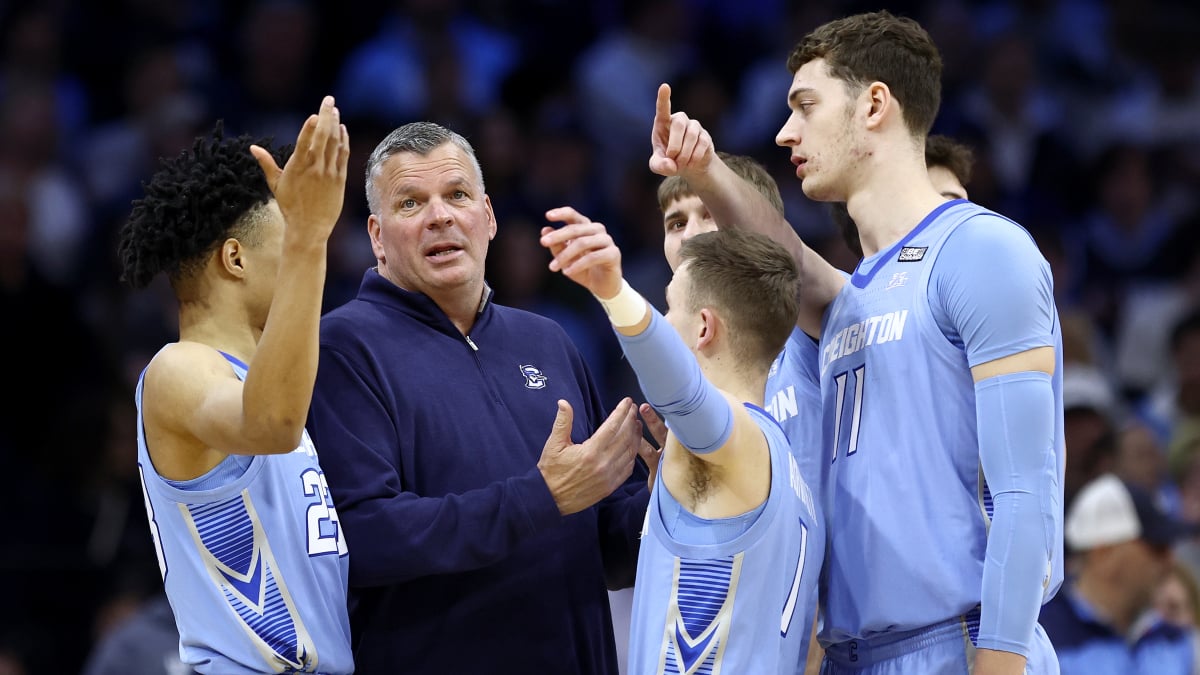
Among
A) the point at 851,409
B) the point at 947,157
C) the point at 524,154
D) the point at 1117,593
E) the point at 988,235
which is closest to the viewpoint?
the point at 988,235

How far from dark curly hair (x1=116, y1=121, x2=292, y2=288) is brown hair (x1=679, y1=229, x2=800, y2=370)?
1424mm

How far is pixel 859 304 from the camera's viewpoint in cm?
473

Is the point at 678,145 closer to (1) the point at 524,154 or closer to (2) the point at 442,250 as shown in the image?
(2) the point at 442,250

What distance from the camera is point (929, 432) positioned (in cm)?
442

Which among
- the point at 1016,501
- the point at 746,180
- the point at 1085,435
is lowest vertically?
the point at 1016,501

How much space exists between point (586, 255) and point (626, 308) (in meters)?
0.17

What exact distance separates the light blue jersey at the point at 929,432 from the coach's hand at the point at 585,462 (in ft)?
2.22

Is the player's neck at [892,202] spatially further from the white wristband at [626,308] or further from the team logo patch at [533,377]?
the team logo patch at [533,377]

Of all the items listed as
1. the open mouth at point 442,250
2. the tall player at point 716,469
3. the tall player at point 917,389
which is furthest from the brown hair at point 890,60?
the open mouth at point 442,250

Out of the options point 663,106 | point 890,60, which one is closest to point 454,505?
point 663,106

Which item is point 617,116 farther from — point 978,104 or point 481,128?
point 978,104

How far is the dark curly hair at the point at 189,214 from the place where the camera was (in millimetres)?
4797

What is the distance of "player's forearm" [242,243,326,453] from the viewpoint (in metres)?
4.21

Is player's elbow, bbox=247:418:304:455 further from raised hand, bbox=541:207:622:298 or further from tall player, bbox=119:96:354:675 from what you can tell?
raised hand, bbox=541:207:622:298
